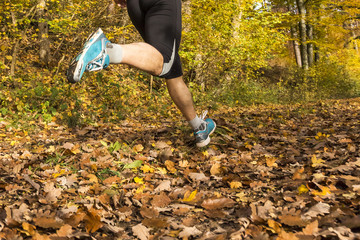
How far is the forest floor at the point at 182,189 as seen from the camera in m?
1.47

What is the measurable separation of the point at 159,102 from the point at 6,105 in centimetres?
339

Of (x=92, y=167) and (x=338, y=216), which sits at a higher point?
(x=92, y=167)

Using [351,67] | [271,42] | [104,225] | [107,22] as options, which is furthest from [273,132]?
[351,67]

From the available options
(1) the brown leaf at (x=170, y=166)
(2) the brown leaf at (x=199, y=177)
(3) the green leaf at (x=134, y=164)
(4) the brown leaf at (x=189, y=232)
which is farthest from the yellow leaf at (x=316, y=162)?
(3) the green leaf at (x=134, y=164)

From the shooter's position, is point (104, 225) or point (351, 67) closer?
point (104, 225)

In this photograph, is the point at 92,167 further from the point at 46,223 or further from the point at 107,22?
the point at 107,22

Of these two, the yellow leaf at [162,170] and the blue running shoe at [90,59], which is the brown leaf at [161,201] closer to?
the yellow leaf at [162,170]

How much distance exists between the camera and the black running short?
7.80 ft

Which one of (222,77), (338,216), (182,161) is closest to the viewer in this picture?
(338,216)

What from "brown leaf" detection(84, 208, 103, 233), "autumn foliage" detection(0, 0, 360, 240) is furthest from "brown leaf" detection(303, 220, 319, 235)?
"brown leaf" detection(84, 208, 103, 233)

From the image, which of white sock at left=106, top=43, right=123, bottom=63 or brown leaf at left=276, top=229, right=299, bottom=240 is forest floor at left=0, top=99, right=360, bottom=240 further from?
white sock at left=106, top=43, right=123, bottom=63

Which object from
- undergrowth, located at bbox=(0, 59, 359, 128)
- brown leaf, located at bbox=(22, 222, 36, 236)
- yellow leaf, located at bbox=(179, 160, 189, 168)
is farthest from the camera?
undergrowth, located at bbox=(0, 59, 359, 128)

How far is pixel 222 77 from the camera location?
938cm

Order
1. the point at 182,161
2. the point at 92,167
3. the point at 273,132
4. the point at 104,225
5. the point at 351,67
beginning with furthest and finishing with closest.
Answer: the point at 351,67
the point at 273,132
the point at 182,161
the point at 92,167
the point at 104,225
